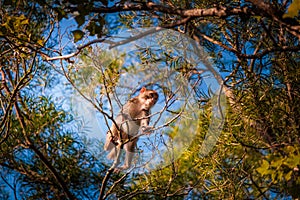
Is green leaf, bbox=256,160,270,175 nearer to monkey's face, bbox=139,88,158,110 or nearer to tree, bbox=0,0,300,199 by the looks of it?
tree, bbox=0,0,300,199

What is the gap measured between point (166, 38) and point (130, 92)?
0.29 feet

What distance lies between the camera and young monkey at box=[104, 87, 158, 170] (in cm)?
61

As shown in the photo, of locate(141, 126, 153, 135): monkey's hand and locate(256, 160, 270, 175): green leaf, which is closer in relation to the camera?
locate(256, 160, 270, 175): green leaf

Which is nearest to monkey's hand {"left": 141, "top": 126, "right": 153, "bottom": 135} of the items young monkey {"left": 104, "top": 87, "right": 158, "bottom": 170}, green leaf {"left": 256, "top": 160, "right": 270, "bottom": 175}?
young monkey {"left": 104, "top": 87, "right": 158, "bottom": 170}

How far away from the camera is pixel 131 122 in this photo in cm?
64

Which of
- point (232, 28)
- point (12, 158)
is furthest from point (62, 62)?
point (12, 158)

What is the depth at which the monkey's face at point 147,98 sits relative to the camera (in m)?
0.61

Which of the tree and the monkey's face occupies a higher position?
the tree

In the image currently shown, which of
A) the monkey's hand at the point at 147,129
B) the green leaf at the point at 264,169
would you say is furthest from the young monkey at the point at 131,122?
the green leaf at the point at 264,169

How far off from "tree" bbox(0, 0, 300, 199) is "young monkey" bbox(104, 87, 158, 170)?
13 millimetres

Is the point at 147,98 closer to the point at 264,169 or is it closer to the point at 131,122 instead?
the point at 131,122

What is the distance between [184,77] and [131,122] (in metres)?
0.09

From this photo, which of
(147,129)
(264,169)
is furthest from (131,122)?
(264,169)

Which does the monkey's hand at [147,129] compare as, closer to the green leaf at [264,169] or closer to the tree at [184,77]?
the tree at [184,77]
